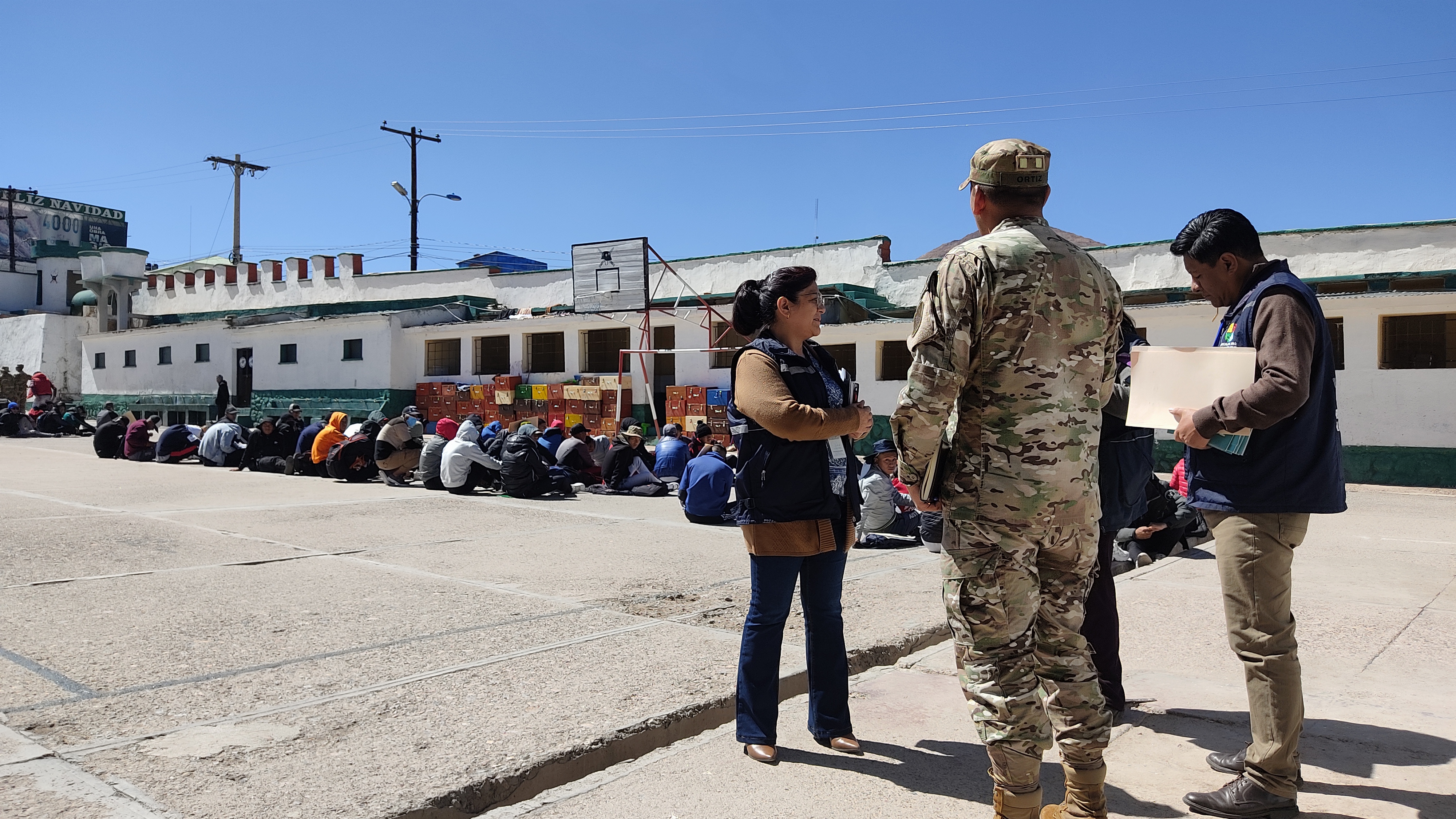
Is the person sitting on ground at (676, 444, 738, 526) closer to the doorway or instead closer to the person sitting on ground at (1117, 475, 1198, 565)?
the person sitting on ground at (1117, 475, 1198, 565)

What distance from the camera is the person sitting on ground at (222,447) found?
56.2 ft

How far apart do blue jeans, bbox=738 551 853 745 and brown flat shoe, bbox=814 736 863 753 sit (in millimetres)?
18

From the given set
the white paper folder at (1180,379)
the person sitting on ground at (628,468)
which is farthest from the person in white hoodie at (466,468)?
the white paper folder at (1180,379)

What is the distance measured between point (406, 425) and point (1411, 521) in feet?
42.0

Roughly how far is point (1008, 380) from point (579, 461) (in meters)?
11.7

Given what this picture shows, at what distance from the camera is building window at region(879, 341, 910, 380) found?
20188 mm

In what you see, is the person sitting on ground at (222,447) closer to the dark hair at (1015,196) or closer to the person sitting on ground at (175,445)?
the person sitting on ground at (175,445)

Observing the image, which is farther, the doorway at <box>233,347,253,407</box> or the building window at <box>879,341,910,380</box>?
the doorway at <box>233,347,253,407</box>

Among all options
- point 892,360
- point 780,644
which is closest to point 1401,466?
point 892,360

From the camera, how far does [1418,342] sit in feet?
52.8

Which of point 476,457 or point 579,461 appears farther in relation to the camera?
point 579,461

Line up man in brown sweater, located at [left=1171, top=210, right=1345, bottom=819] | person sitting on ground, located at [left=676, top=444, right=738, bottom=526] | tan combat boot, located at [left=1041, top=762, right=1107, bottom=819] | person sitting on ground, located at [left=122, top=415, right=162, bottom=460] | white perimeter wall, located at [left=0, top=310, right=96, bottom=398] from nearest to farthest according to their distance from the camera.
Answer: tan combat boot, located at [left=1041, top=762, right=1107, bottom=819] → man in brown sweater, located at [left=1171, top=210, right=1345, bottom=819] → person sitting on ground, located at [left=676, top=444, right=738, bottom=526] → person sitting on ground, located at [left=122, top=415, right=162, bottom=460] → white perimeter wall, located at [left=0, top=310, right=96, bottom=398]

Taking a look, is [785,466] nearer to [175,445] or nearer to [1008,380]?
[1008,380]

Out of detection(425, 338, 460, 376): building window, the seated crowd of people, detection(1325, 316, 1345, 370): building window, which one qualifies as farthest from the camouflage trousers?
detection(425, 338, 460, 376): building window
